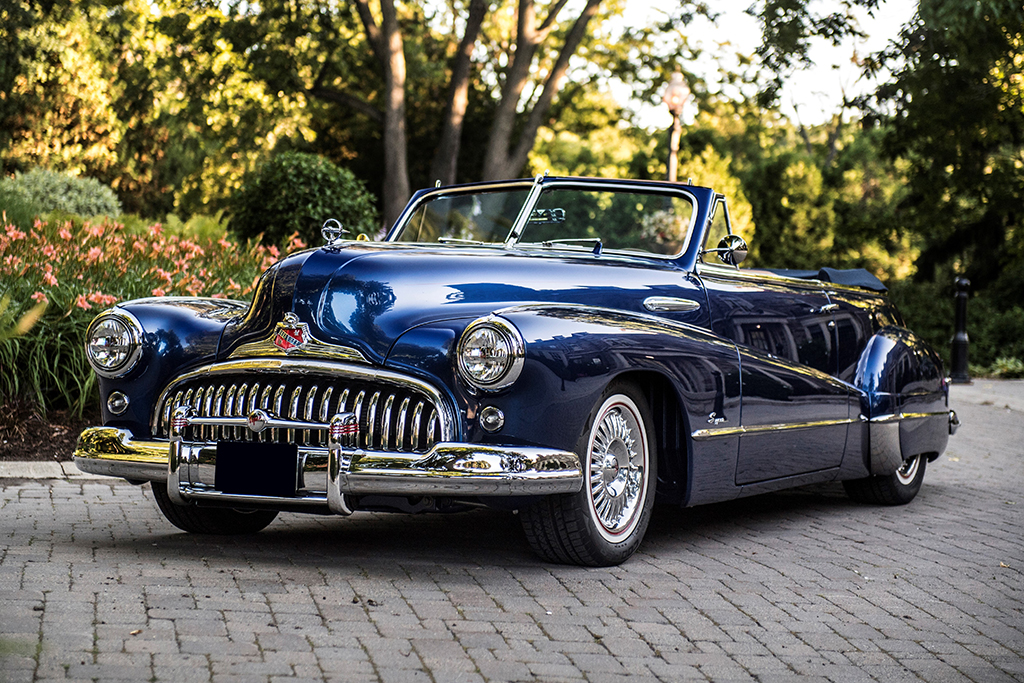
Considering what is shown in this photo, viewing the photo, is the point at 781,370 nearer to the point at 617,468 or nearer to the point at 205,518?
the point at 617,468

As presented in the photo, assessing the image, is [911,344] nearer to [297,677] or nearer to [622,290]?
[622,290]

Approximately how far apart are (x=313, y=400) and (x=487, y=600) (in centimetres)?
Answer: 94

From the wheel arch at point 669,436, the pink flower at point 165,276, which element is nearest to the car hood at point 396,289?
the wheel arch at point 669,436

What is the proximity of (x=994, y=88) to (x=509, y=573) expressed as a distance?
15.3 metres

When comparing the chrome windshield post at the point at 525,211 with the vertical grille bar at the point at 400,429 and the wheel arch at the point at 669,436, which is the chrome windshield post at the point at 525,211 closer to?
the wheel arch at the point at 669,436

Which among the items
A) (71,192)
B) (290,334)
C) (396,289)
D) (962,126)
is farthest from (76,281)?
(962,126)

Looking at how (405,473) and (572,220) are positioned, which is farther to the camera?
(572,220)

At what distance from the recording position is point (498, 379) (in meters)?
4.18

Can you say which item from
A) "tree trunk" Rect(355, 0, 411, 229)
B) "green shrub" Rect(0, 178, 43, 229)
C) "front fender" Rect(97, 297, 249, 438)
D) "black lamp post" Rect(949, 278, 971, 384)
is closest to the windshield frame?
"front fender" Rect(97, 297, 249, 438)

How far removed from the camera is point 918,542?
18.5ft

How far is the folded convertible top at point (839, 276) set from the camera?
22.5 ft

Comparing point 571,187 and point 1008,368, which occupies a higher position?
point 571,187

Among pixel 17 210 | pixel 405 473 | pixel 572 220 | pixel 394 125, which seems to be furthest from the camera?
pixel 394 125

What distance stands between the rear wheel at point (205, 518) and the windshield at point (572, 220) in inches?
62.8
